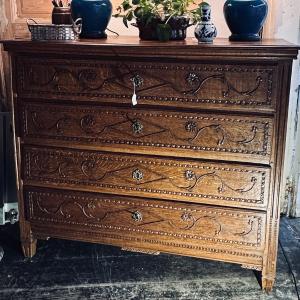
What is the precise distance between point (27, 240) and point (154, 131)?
789mm

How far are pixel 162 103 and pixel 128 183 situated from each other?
1.18 ft

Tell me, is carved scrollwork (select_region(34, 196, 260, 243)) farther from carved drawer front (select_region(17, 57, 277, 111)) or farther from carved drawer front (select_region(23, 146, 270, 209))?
carved drawer front (select_region(17, 57, 277, 111))

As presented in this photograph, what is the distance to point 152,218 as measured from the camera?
1927mm

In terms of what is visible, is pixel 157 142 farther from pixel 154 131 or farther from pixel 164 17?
pixel 164 17

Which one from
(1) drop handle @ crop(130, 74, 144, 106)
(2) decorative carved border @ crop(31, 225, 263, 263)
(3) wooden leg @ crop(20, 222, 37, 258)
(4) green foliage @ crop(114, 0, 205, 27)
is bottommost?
(3) wooden leg @ crop(20, 222, 37, 258)

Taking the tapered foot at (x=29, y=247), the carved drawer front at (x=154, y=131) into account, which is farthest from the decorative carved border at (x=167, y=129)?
the tapered foot at (x=29, y=247)

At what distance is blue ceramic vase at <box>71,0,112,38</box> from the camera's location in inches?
75.5

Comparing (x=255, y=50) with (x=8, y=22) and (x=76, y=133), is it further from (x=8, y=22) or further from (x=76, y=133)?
(x=8, y=22)

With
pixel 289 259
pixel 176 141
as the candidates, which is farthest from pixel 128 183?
pixel 289 259

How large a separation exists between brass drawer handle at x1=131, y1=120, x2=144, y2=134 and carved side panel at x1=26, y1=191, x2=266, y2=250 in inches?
11.4

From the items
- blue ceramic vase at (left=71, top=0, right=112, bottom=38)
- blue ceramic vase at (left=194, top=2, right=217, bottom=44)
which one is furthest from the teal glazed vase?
blue ceramic vase at (left=71, top=0, right=112, bottom=38)

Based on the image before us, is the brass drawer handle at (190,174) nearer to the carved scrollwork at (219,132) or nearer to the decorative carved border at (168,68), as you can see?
the carved scrollwork at (219,132)

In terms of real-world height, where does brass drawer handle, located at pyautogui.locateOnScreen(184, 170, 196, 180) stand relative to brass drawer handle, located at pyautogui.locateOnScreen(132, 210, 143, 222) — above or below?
above

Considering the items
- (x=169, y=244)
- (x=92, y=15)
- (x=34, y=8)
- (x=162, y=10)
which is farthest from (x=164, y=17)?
(x=169, y=244)
